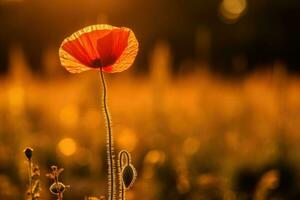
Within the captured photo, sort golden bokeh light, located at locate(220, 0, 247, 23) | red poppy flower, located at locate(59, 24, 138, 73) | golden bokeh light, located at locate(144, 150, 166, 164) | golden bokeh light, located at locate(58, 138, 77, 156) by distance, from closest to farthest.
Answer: red poppy flower, located at locate(59, 24, 138, 73) < golden bokeh light, located at locate(144, 150, 166, 164) < golden bokeh light, located at locate(58, 138, 77, 156) < golden bokeh light, located at locate(220, 0, 247, 23)

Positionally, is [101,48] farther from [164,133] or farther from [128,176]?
[164,133]

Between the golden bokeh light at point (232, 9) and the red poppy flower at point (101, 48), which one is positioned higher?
the red poppy flower at point (101, 48)

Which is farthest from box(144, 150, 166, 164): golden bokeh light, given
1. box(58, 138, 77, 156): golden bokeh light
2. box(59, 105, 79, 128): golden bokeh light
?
box(59, 105, 79, 128): golden bokeh light

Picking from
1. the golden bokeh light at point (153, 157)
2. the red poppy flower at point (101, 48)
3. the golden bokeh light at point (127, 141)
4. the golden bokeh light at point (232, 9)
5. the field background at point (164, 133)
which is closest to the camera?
the red poppy flower at point (101, 48)

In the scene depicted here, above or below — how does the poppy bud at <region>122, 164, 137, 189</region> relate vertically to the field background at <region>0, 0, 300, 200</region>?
above

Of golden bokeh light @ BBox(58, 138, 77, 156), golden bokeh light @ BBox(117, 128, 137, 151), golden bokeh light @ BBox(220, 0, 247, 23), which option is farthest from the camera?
golden bokeh light @ BBox(220, 0, 247, 23)

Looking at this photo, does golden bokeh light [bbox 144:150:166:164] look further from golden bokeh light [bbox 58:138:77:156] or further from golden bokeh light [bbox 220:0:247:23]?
golden bokeh light [bbox 220:0:247:23]

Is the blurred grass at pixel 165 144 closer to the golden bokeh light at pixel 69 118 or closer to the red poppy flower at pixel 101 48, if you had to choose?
the golden bokeh light at pixel 69 118

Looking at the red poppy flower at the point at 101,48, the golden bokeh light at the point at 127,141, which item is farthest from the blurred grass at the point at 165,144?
the red poppy flower at the point at 101,48
